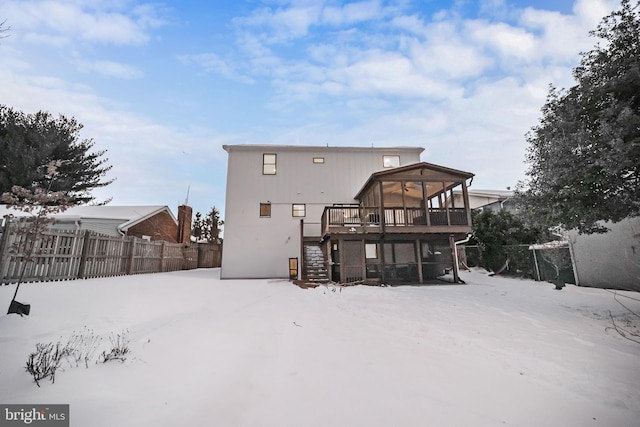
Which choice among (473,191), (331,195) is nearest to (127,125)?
(331,195)

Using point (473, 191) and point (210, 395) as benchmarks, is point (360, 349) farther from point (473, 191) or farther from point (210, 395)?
point (473, 191)

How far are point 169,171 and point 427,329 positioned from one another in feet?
133

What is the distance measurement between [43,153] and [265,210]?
11.7m

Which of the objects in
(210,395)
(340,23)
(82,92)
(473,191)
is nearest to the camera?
(210,395)

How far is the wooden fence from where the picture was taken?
19.5 feet

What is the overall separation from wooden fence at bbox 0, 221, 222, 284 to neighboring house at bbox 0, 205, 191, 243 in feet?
10.7

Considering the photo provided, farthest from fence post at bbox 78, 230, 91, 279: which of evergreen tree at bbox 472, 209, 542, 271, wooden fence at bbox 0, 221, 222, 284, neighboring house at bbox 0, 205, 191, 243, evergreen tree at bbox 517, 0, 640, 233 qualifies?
evergreen tree at bbox 472, 209, 542, 271

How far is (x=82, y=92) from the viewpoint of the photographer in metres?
12.1

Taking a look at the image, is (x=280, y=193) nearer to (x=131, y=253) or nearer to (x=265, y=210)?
(x=265, y=210)

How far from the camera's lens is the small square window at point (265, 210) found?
1443 centimetres

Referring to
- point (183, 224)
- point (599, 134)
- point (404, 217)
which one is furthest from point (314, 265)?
point (183, 224)

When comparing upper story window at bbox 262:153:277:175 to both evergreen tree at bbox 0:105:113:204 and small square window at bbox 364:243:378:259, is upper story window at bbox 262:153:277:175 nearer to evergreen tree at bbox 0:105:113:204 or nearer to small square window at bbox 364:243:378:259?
small square window at bbox 364:243:378:259

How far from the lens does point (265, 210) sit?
14516 mm

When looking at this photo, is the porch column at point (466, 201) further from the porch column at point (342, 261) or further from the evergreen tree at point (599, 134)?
the porch column at point (342, 261)
